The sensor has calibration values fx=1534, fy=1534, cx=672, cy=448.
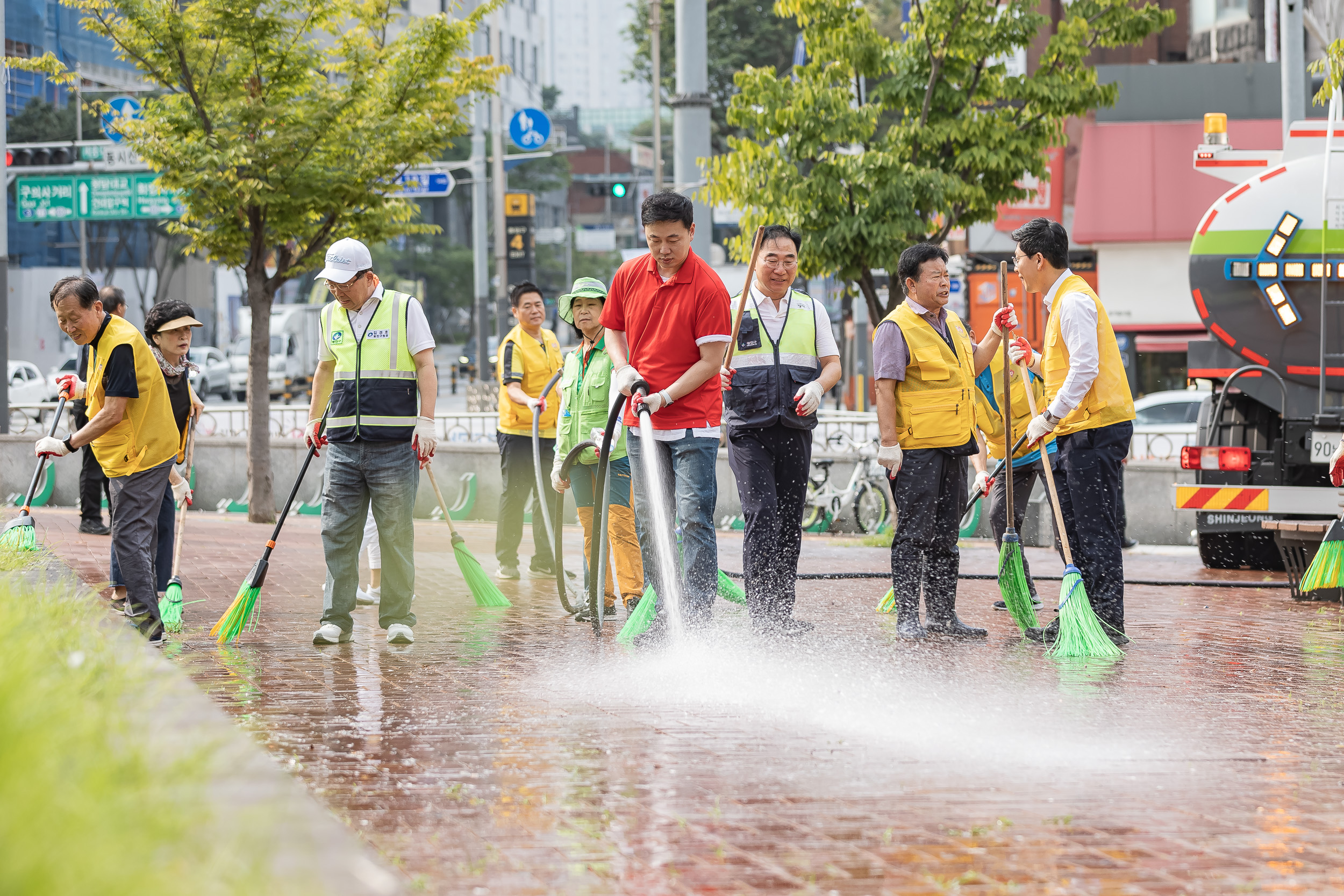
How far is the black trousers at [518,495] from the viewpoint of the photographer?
10.4 m

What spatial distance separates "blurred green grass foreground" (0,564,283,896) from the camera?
7.55 feet

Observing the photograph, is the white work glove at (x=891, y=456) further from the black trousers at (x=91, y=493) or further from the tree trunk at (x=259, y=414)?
the tree trunk at (x=259, y=414)

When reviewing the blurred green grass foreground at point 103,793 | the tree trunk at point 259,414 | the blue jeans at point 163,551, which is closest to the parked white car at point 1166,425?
the tree trunk at point 259,414

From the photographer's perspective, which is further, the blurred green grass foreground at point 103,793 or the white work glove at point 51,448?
the white work glove at point 51,448

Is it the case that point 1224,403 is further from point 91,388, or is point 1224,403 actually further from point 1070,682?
point 91,388

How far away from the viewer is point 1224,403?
35.0 ft

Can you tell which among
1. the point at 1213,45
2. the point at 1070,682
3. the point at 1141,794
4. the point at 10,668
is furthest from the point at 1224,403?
the point at 1213,45

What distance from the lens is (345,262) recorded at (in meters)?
7.17

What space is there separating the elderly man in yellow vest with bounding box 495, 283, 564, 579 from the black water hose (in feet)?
5.03

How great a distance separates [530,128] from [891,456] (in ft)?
88.9

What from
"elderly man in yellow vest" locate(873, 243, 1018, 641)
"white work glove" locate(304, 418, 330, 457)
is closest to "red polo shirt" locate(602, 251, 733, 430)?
"elderly man in yellow vest" locate(873, 243, 1018, 641)

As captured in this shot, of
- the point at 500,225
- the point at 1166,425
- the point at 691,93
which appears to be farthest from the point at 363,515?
the point at 500,225

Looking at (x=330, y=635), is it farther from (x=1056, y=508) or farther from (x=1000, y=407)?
(x=1000, y=407)

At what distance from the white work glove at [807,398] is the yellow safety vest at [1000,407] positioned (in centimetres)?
195
